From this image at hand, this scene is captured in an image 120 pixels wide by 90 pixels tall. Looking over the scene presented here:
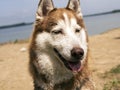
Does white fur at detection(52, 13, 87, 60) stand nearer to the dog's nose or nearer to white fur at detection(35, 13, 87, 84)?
white fur at detection(35, 13, 87, 84)

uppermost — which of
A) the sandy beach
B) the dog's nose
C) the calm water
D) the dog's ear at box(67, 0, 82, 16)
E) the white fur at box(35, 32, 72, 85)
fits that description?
the dog's ear at box(67, 0, 82, 16)

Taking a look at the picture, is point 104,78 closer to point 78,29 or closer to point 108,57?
point 108,57

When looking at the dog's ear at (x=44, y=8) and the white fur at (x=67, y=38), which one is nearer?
the white fur at (x=67, y=38)

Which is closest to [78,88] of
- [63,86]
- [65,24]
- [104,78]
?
[63,86]

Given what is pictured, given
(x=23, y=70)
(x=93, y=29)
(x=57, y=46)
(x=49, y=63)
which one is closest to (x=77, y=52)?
(x=57, y=46)

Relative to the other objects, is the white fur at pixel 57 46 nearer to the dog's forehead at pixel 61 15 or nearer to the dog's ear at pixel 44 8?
the dog's forehead at pixel 61 15

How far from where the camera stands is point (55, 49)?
6.28 meters

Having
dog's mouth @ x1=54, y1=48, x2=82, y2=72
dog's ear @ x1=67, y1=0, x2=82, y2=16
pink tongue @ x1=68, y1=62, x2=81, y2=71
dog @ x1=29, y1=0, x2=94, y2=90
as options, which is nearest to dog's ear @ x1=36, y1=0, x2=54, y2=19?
dog @ x1=29, y1=0, x2=94, y2=90

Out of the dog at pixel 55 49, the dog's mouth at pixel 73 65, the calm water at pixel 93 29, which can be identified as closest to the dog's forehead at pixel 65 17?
the dog at pixel 55 49

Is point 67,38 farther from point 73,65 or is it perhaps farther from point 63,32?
point 73,65

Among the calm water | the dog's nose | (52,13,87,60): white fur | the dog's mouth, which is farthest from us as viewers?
the calm water

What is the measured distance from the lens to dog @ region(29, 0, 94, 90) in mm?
6227

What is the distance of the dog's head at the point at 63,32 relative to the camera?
5930 millimetres

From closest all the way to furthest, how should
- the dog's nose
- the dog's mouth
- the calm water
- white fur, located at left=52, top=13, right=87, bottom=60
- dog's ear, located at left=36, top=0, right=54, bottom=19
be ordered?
the dog's nose < white fur, located at left=52, top=13, right=87, bottom=60 < the dog's mouth < dog's ear, located at left=36, top=0, right=54, bottom=19 < the calm water
